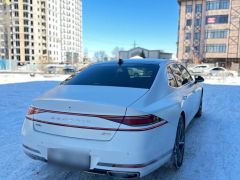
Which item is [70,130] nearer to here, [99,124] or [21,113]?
[99,124]

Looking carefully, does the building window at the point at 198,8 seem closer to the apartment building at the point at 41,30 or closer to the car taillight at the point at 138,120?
the apartment building at the point at 41,30

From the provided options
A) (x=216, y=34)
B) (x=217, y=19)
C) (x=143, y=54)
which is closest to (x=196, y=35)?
(x=216, y=34)

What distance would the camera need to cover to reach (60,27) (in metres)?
103

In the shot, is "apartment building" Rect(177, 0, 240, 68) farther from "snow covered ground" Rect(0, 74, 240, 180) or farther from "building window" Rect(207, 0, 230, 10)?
"snow covered ground" Rect(0, 74, 240, 180)

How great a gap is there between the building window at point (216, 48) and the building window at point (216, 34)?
1.66m

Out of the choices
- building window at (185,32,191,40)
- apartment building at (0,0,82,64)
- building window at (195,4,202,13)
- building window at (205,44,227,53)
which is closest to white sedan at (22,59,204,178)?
building window at (205,44,227,53)

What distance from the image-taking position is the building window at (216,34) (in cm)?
5081

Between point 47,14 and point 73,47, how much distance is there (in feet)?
76.3

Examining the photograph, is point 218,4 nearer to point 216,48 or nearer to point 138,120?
point 216,48

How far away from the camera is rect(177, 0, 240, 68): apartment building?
5003 centimetres

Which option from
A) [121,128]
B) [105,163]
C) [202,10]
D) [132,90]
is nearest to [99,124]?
[121,128]

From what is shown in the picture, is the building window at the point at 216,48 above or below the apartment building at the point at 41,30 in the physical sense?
below

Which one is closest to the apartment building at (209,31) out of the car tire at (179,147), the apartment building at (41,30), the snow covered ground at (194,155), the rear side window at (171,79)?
the apartment building at (41,30)

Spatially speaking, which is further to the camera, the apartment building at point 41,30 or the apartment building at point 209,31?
the apartment building at point 41,30
